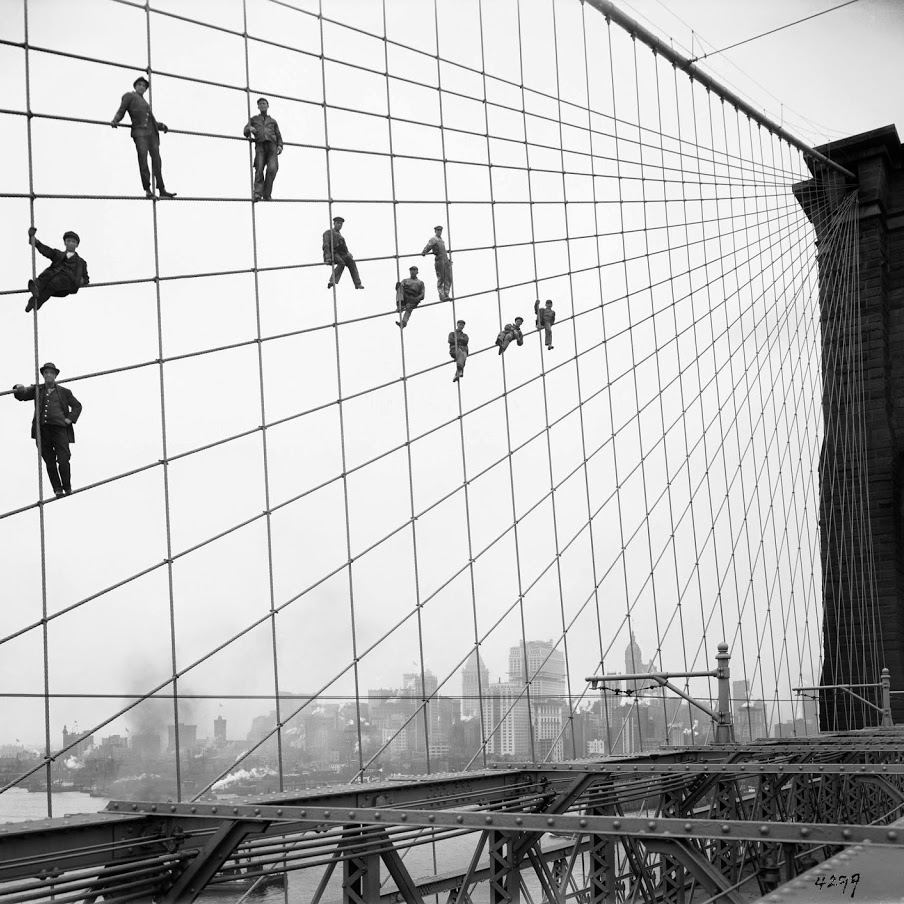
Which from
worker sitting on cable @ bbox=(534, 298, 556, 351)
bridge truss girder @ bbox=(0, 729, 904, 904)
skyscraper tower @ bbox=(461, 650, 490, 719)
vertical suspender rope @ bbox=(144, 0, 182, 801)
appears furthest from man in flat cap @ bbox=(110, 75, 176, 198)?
worker sitting on cable @ bbox=(534, 298, 556, 351)

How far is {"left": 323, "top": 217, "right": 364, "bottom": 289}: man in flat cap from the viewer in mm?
11391

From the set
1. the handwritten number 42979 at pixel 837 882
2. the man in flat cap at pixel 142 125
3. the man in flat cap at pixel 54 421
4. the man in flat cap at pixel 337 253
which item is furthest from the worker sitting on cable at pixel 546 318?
the handwritten number 42979 at pixel 837 882

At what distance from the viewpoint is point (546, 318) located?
1550cm

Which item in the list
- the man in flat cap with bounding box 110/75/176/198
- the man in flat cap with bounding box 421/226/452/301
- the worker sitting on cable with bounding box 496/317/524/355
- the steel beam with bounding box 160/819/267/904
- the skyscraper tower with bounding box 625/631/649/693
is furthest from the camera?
the skyscraper tower with bounding box 625/631/649/693

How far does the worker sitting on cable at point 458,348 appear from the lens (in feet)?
44.2

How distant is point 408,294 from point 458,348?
115 cm

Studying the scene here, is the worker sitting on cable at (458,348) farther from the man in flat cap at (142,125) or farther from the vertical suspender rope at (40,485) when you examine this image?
the vertical suspender rope at (40,485)

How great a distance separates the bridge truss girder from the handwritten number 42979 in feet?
1.04

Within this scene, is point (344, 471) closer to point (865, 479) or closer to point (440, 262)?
point (440, 262)

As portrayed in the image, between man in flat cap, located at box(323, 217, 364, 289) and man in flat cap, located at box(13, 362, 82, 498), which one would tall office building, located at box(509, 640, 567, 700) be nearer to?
man in flat cap, located at box(323, 217, 364, 289)

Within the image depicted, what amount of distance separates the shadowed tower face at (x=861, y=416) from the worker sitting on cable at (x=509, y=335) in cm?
966

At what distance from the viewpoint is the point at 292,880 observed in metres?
28.4

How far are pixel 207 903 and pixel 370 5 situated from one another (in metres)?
11.5

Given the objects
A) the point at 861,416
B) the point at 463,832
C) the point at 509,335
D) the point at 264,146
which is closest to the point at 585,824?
the point at 463,832
